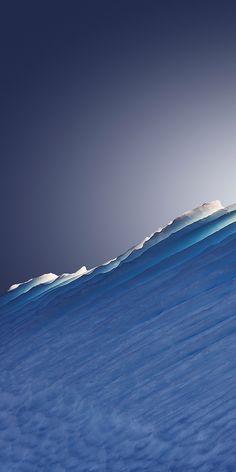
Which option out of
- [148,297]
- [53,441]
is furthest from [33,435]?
[148,297]

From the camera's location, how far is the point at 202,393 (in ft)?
4.58

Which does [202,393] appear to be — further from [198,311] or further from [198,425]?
[198,311]

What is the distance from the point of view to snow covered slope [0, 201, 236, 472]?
4.22ft

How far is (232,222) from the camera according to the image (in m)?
2.52

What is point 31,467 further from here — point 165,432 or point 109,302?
point 109,302

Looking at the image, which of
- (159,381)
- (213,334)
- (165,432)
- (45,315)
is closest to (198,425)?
(165,432)

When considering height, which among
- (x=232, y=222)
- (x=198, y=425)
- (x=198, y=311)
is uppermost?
(x=232, y=222)

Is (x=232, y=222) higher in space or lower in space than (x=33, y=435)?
higher

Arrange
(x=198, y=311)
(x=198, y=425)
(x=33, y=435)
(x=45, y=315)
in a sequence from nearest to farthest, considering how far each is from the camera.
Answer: (x=198, y=425), (x=33, y=435), (x=198, y=311), (x=45, y=315)

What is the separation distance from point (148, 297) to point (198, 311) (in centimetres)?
33

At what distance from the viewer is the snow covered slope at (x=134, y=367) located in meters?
1.29

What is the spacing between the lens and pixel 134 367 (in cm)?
168

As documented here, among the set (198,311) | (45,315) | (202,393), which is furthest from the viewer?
(45,315)

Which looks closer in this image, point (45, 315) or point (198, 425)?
point (198, 425)
